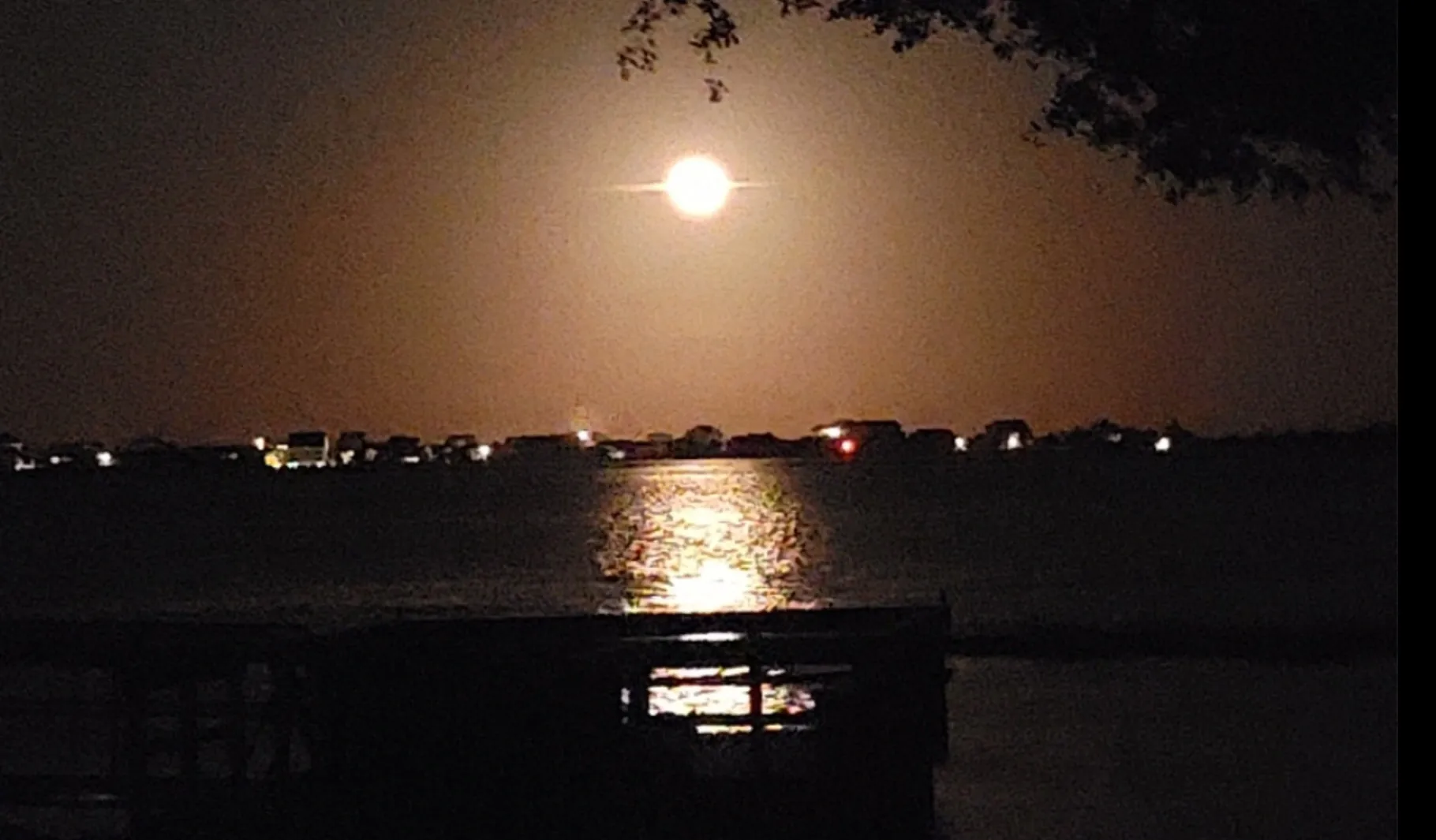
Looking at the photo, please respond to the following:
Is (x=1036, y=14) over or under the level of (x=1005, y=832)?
over

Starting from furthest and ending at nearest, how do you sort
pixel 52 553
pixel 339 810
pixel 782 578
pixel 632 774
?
pixel 52 553 < pixel 782 578 < pixel 632 774 < pixel 339 810

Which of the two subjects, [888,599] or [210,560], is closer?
[888,599]

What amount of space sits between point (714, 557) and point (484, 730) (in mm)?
81445

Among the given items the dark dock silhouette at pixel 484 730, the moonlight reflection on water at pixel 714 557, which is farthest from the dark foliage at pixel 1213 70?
the moonlight reflection on water at pixel 714 557

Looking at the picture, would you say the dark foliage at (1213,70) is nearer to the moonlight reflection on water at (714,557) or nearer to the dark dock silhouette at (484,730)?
the dark dock silhouette at (484,730)

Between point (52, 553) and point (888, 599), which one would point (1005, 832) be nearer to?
point (888, 599)

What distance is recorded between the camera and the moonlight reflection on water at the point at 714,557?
6281cm

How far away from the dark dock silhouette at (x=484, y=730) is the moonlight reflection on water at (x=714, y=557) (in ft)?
41.7

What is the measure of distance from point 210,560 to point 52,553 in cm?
1115

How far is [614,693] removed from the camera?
455 inches

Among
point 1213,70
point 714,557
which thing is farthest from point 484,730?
point 714,557

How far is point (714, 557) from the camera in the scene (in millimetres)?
92562
